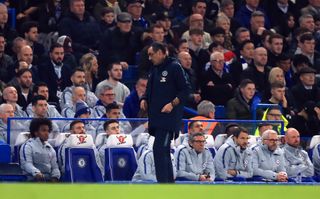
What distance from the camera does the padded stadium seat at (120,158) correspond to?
53.5 feet

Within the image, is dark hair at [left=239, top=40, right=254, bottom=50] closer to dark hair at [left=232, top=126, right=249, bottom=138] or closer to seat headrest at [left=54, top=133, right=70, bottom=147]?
dark hair at [left=232, top=126, right=249, bottom=138]

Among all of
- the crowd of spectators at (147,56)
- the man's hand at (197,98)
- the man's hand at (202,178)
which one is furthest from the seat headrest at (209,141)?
the man's hand at (197,98)

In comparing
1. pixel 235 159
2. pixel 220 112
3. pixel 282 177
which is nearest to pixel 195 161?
pixel 235 159

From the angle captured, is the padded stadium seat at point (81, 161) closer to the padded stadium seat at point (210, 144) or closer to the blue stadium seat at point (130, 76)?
the padded stadium seat at point (210, 144)

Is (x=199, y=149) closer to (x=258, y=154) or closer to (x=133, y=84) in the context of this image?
(x=258, y=154)

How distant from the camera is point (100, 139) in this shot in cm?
1647

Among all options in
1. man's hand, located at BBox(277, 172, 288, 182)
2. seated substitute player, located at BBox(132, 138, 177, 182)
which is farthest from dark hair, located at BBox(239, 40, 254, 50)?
seated substitute player, located at BBox(132, 138, 177, 182)

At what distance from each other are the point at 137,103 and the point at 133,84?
1791 millimetres

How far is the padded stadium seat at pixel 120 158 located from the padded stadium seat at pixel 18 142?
1054mm

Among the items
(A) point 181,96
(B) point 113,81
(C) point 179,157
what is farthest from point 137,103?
(A) point 181,96

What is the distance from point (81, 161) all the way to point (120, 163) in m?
0.51

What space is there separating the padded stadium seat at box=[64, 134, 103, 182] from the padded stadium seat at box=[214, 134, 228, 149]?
65.0 inches

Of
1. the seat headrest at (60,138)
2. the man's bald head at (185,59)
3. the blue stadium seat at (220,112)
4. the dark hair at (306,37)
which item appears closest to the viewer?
the seat headrest at (60,138)

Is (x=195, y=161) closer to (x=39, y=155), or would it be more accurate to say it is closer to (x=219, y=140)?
(x=219, y=140)
